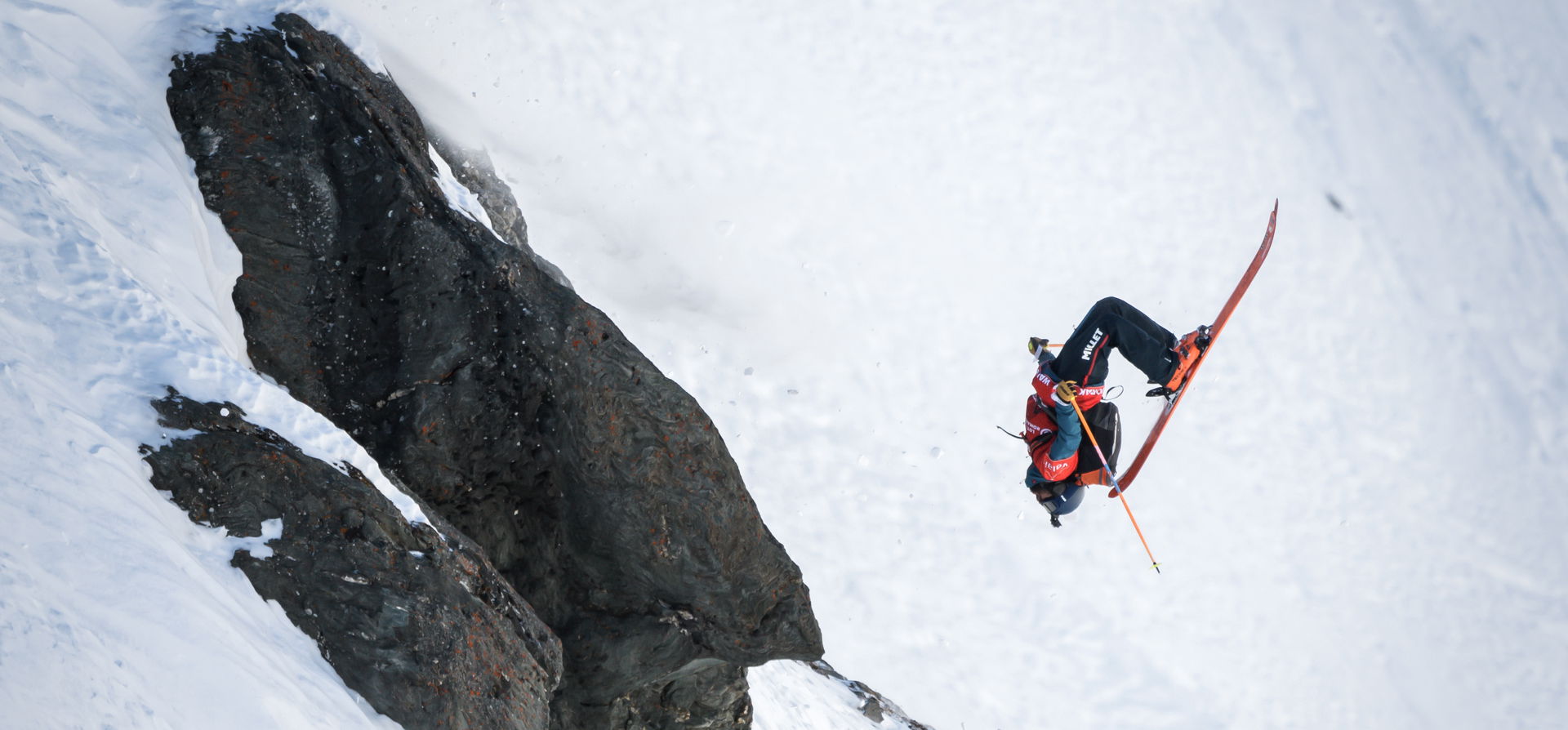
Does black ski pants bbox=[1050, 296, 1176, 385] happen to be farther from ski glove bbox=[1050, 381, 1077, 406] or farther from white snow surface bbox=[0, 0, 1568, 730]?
white snow surface bbox=[0, 0, 1568, 730]

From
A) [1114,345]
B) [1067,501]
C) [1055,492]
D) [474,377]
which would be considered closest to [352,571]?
[474,377]

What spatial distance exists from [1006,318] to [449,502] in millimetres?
10812

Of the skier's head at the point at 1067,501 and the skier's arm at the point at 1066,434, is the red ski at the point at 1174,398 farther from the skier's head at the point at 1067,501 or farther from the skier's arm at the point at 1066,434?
the skier's arm at the point at 1066,434

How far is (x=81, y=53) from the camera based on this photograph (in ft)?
21.8

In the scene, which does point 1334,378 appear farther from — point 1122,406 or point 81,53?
point 81,53

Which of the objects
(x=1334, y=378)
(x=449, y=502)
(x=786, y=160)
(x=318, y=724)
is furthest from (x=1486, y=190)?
(x=318, y=724)

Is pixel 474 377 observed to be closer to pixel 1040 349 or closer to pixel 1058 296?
pixel 1040 349

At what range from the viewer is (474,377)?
7199 millimetres

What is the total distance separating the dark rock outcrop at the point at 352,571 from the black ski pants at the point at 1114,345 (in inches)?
209

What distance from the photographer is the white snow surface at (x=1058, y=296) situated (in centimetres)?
1498

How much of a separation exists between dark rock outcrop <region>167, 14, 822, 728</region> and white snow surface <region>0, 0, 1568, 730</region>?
6.81 metres

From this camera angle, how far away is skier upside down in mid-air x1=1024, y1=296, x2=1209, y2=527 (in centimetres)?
828

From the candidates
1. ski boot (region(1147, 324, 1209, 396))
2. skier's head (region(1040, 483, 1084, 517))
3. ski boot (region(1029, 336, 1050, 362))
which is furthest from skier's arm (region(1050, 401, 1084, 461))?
ski boot (region(1147, 324, 1209, 396))

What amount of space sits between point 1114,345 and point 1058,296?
7.79 m
